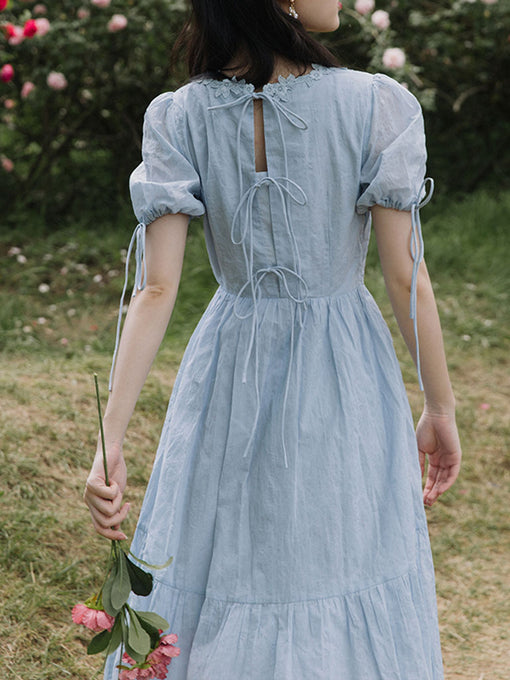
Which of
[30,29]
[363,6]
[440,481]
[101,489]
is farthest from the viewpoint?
[363,6]

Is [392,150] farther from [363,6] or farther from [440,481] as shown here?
[363,6]

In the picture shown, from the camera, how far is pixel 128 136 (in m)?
6.26

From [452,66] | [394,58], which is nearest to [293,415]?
[394,58]

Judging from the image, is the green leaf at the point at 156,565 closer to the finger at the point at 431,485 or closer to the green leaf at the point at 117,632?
the green leaf at the point at 117,632

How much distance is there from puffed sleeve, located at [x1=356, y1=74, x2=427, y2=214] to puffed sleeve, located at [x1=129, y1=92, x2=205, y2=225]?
0.28 metres

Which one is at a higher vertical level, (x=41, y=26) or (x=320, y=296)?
(x=320, y=296)

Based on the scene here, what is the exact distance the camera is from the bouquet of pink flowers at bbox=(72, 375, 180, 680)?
1.47 meters

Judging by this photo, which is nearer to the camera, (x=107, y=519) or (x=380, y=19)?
(x=107, y=519)

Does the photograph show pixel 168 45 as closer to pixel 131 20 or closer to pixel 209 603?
pixel 131 20

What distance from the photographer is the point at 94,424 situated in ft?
10.9

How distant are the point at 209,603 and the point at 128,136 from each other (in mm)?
5106

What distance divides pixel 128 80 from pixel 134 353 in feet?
14.9

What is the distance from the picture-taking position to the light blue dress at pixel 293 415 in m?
1.50

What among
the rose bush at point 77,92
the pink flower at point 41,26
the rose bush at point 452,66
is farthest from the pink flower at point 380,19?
the pink flower at point 41,26
